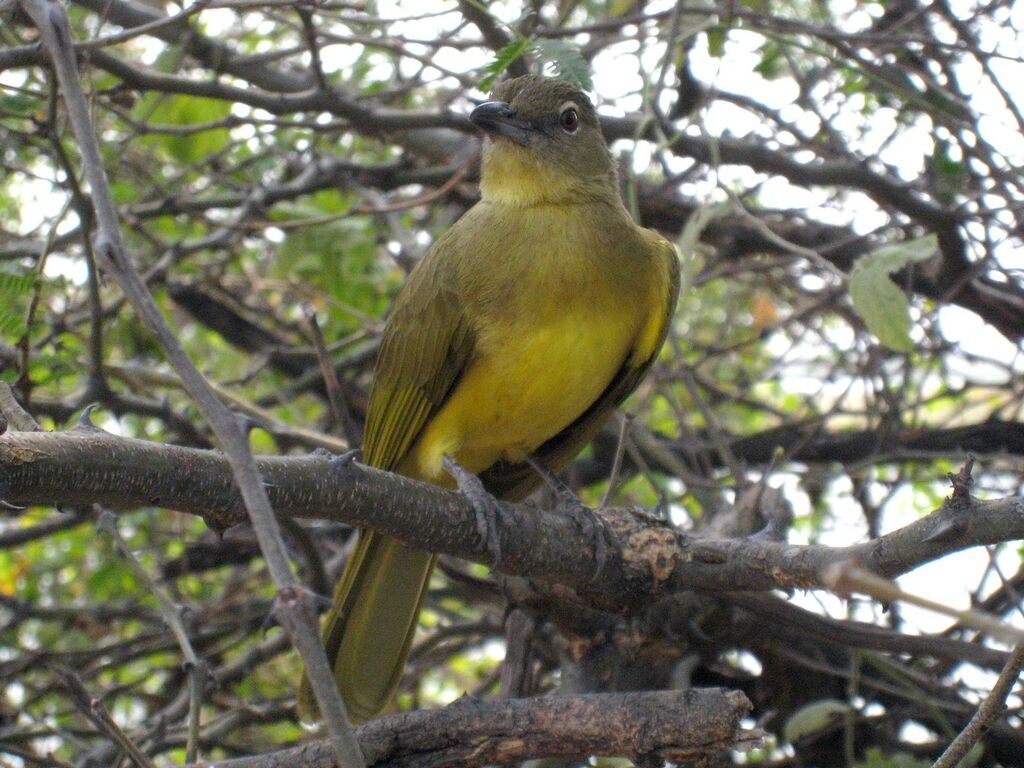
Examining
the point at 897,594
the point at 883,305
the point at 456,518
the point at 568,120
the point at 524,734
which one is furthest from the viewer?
the point at 568,120

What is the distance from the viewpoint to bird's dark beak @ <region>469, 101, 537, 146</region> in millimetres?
3877

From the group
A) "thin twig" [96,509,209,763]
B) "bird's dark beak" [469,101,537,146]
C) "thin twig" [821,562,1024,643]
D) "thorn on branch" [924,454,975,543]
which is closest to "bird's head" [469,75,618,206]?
"bird's dark beak" [469,101,537,146]

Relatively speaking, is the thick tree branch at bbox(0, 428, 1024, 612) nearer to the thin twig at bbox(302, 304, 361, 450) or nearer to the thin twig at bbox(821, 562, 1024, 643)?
the thin twig at bbox(302, 304, 361, 450)

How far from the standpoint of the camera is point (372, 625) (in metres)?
3.72

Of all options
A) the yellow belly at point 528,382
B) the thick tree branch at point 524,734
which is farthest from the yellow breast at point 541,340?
the thick tree branch at point 524,734

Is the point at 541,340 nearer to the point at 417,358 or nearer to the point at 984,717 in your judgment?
the point at 417,358

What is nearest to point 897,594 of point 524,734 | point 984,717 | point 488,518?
point 984,717

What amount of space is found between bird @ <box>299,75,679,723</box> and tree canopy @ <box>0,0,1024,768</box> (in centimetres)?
19

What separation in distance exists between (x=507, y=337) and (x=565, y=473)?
5.14ft

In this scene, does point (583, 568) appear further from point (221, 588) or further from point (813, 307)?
point (221, 588)

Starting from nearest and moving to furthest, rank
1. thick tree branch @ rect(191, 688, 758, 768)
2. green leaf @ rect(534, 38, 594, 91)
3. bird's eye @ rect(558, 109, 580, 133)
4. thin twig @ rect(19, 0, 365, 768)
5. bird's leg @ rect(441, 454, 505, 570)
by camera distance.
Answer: thin twig @ rect(19, 0, 365, 768) < thick tree branch @ rect(191, 688, 758, 768) < bird's leg @ rect(441, 454, 505, 570) < green leaf @ rect(534, 38, 594, 91) < bird's eye @ rect(558, 109, 580, 133)

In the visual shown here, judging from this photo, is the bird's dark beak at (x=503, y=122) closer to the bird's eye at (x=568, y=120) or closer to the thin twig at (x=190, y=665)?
the bird's eye at (x=568, y=120)

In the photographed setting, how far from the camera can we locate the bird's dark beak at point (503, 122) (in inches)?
153

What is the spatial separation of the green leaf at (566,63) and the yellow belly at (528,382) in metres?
0.72
